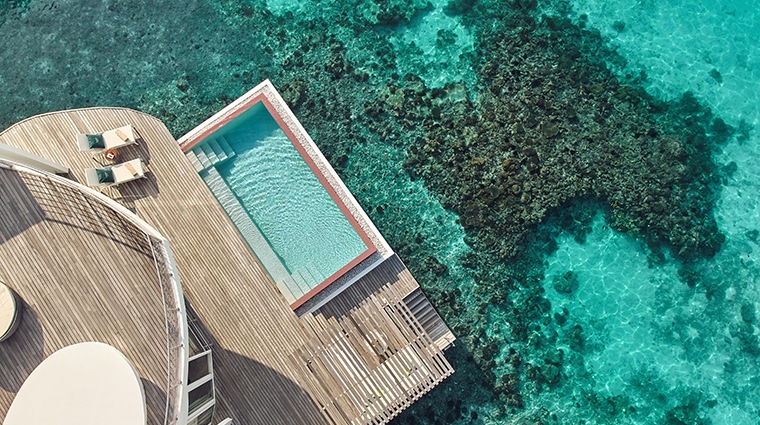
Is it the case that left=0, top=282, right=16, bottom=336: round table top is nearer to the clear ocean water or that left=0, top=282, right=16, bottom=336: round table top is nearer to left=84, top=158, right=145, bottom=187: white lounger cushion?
left=84, top=158, right=145, bottom=187: white lounger cushion

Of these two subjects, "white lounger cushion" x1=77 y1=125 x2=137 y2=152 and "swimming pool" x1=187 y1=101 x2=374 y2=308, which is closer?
"white lounger cushion" x1=77 y1=125 x2=137 y2=152

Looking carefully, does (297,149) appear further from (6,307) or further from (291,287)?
(6,307)

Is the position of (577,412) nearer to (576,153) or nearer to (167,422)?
(576,153)

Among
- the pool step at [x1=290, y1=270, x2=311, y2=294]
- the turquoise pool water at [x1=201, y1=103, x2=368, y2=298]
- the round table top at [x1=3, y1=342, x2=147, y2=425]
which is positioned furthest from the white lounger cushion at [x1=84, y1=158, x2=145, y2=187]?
the pool step at [x1=290, y1=270, x2=311, y2=294]

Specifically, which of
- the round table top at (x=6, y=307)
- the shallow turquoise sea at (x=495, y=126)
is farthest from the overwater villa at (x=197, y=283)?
the shallow turquoise sea at (x=495, y=126)

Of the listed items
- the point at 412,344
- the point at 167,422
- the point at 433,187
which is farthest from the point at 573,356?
the point at 167,422

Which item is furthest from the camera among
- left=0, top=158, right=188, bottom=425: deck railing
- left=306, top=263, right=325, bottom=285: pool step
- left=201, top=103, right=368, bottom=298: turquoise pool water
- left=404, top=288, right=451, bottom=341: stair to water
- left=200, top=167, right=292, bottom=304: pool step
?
left=201, top=103, right=368, bottom=298: turquoise pool water
